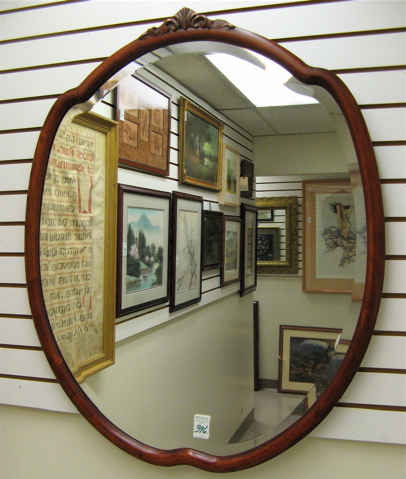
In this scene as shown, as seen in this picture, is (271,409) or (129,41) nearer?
(271,409)

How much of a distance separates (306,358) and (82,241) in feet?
2.34

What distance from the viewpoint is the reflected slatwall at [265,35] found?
3.84 ft

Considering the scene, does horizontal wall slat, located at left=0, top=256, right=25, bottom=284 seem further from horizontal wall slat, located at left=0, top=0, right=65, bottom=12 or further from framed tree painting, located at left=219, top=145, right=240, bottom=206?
horizontal wall slat, located at left=0, top=0, right=65, bottom=12

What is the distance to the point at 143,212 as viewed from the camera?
4.28ft

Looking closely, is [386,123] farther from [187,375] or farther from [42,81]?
[42,81]

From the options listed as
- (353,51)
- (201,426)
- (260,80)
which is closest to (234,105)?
(260,80)

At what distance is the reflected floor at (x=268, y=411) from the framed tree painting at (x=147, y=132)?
0.66 meters

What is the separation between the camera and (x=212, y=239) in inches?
50.8

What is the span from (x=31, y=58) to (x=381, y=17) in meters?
1.06

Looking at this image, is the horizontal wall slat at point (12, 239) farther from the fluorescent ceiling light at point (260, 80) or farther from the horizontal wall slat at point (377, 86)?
the horizontal wall slat at point (377, 86)

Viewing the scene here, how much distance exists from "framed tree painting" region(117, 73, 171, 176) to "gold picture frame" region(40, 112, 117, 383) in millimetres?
40

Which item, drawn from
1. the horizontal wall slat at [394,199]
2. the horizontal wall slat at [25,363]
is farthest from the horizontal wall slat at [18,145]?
the horizontal wall slat at [394,199]

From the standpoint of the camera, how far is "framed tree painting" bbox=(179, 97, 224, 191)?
4.23 ft

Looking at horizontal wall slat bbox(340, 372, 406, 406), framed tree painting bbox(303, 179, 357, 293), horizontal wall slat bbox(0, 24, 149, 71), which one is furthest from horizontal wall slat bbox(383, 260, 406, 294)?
horizontal wall slat bbox(0, 24, 149, 71)
